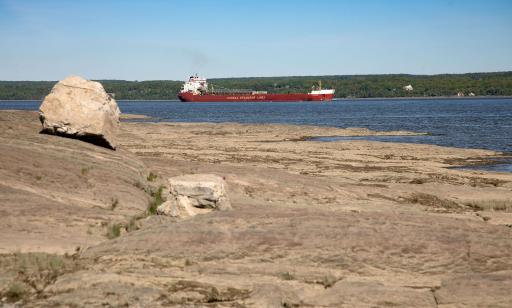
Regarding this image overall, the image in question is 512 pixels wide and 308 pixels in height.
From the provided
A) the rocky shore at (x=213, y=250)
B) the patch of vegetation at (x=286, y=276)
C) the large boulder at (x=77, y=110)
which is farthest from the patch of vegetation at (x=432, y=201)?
the patch of vegetation at (x=286, y=276)

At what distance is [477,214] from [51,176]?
1350 cm

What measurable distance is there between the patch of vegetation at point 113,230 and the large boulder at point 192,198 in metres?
1.47

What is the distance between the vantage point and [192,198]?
53.6ft

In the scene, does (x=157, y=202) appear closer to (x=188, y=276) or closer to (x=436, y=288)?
(x=188, y=276)

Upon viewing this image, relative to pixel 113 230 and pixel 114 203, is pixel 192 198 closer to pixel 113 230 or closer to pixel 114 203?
pixel 113 230

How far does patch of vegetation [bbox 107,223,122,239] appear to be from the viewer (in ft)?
47.7

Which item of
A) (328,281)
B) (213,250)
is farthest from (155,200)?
(328,281)

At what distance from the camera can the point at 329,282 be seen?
38.9 feet

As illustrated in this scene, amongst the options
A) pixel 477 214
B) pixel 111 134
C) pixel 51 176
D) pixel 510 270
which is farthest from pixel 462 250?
pixel 111 134

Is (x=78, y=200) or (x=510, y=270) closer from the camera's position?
(x=510, y=270)

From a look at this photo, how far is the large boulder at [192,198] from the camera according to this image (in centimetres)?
1608

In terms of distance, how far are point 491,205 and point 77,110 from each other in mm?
15115

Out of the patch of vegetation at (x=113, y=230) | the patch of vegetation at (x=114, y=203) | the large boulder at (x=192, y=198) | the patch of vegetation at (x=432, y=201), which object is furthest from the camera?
the patch of vegetation at (x=432, y=201)

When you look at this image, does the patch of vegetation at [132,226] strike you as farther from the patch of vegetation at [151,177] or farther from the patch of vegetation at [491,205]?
the patch of vegetation at [491,205]
